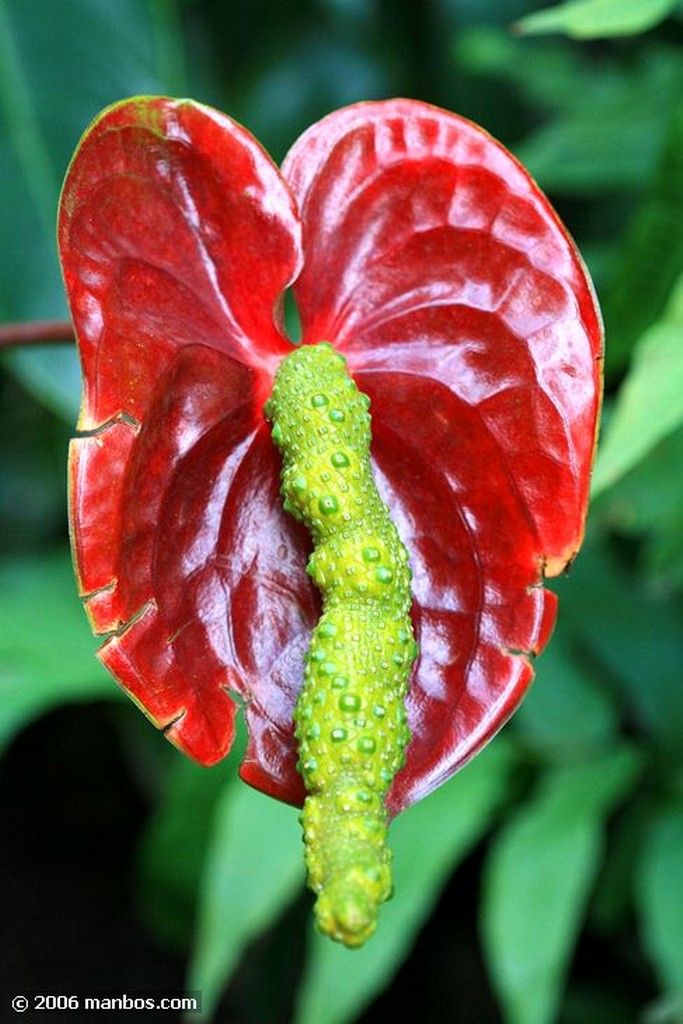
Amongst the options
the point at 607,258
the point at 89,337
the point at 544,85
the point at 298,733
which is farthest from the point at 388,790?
the point at 544,85

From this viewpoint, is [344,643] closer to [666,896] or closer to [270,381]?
[270,381]

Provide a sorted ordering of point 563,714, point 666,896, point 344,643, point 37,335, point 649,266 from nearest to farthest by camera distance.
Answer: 1. point 344,643
2. point 37,335
3. point 649,266
4. point 666,896
5. point 563,714

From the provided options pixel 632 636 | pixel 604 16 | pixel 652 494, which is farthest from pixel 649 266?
pixel 632 636

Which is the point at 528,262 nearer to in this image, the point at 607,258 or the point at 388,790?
the point at 388,790

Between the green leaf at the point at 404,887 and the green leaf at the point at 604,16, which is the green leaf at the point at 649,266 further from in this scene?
the green leaf at the point at 404,887

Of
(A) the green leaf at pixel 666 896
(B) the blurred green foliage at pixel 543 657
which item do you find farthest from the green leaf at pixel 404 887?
(A) the green leaf at pixel 666 896

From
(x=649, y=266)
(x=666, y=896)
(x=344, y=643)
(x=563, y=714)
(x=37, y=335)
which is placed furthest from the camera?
(x=563, y=714)
